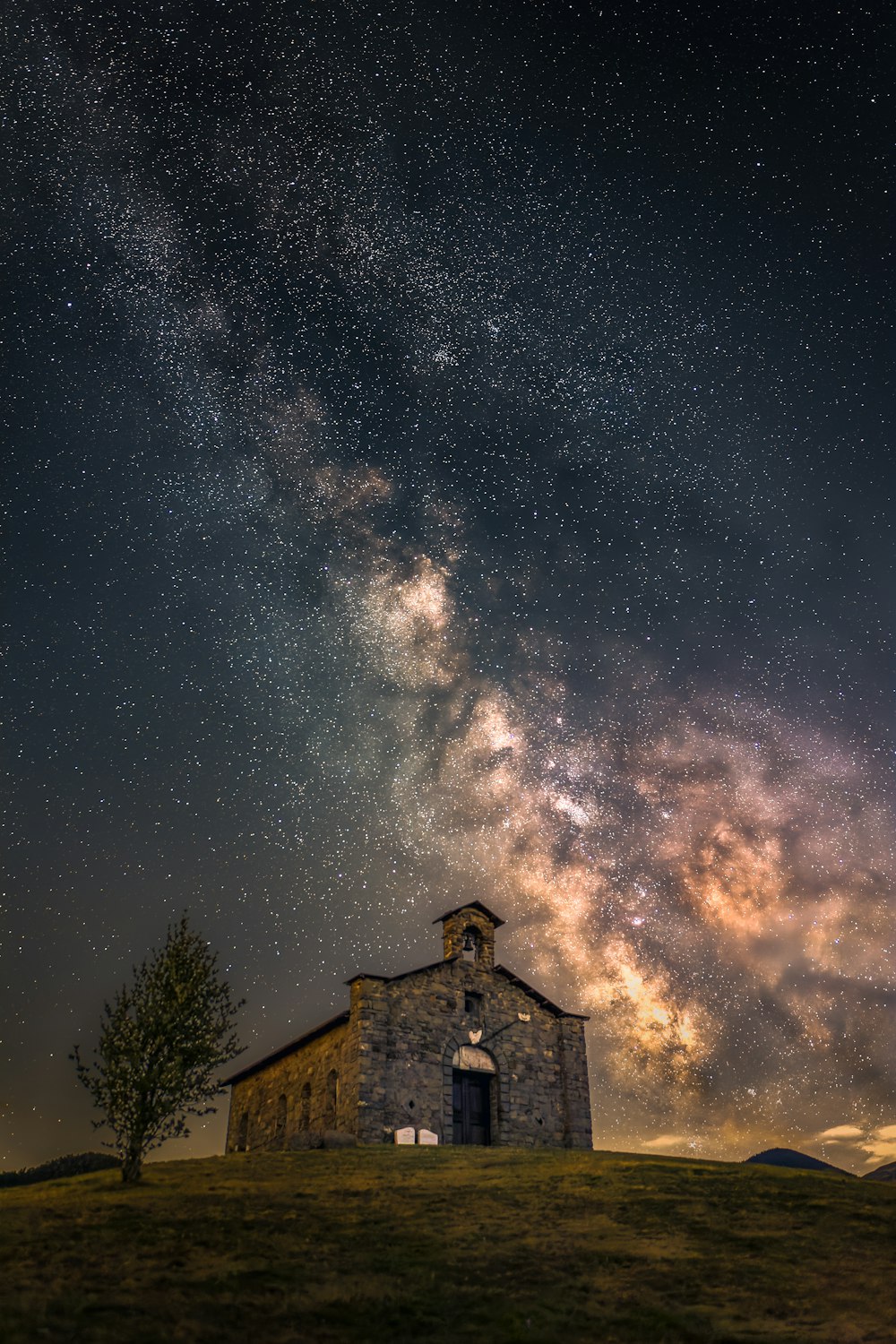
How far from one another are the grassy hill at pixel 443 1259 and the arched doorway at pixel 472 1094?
476 inches

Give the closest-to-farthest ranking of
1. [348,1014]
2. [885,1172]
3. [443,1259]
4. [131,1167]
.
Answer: [443,1259]
[131,1167]
[348,1014]
[885,1172]

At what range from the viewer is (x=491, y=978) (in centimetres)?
3631

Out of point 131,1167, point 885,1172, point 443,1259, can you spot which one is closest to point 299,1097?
point 131,1167

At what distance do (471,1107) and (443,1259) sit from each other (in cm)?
2147

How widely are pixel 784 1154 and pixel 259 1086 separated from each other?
125748mm

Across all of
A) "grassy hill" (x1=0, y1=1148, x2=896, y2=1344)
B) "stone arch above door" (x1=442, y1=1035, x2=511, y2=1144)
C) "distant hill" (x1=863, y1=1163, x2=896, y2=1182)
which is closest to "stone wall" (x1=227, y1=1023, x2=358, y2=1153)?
"stone arch above door" (x1=442, y1=1035, x2=511, y2=1144)

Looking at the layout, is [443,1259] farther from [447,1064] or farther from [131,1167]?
[447,1064]

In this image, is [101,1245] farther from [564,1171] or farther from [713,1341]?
[564,1171]

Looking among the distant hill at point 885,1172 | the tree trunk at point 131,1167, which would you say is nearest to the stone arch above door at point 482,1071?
the tree trunk at point 131,1167

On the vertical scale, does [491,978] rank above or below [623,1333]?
above

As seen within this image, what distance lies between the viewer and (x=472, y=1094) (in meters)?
33.8

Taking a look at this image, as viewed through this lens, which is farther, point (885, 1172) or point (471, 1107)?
point (885, 1172)

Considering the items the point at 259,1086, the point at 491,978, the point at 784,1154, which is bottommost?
the point at 784,1154

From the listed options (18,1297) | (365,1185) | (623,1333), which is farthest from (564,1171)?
(18,1297)
